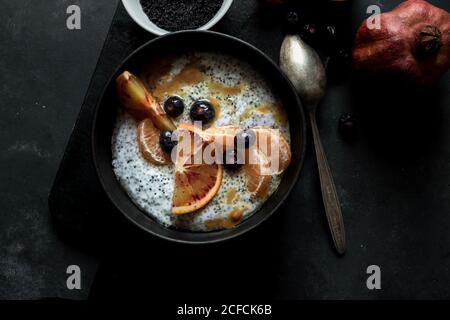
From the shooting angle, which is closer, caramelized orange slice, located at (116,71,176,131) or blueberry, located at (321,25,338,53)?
caramelized orange slice, located at (116,71,176,131)

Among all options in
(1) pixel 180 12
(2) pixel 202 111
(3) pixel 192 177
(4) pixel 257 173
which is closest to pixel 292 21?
(1) pixel 180 12

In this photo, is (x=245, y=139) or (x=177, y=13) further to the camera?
(x=177, y=13)

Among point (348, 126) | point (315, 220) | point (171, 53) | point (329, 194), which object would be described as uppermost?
point (171, 53)

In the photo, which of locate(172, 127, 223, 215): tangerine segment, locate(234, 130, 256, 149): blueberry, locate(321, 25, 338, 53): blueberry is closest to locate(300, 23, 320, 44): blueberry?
locate(321, 25, 338, 53): blueberry

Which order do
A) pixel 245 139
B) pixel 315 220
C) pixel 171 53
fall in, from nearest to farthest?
pixel 245 139, pixel 171 53, pixel 315 220

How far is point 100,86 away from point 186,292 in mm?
941

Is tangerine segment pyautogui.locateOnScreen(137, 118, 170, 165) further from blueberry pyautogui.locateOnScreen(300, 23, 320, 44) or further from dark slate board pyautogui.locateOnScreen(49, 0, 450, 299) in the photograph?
blueberry pyautogui.locateOnScreen(300, 23, 320, 44)

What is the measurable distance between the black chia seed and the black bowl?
16cm

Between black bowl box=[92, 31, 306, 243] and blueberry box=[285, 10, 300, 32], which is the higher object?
blueberry box=[285, 10, 300, 32]

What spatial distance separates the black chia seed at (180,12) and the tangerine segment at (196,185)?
622 mm

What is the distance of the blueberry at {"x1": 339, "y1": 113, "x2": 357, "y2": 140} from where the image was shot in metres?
2.52

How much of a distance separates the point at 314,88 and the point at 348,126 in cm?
22

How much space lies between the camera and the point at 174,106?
7.69 ft

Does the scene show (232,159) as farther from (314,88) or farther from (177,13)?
(177,13)
